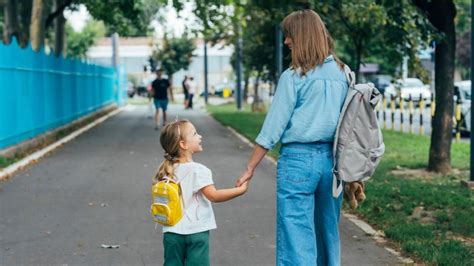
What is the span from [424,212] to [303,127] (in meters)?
4.49

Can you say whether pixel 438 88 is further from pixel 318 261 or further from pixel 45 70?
pixel 45 70

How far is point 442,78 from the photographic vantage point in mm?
13094

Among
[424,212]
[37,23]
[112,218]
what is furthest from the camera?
[37,23]

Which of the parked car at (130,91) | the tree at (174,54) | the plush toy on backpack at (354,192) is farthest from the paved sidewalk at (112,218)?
the parked car at (130,91)

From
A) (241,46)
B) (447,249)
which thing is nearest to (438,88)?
(447,249)

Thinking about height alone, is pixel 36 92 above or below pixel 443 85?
below

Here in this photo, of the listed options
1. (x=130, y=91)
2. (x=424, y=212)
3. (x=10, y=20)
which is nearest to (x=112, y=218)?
(x=424, y=212)

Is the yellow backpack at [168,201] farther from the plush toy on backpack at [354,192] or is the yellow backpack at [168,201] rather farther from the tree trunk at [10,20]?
the tree trunk at [10,20]

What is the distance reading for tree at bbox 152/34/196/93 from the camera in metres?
64.7

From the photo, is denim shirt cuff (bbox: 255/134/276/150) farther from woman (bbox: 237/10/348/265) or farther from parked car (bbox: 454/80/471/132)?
parked car (bbox: 454/80/471/132)

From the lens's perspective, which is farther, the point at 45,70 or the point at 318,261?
the point at 45,70

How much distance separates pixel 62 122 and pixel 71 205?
1370 centimetres

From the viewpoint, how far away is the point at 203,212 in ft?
16.1

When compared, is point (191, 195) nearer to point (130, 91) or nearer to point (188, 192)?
point (188, 192)
